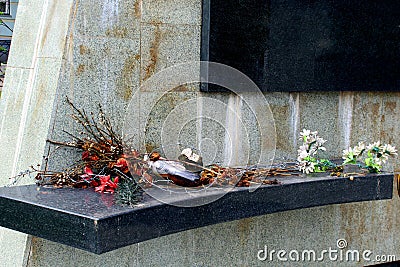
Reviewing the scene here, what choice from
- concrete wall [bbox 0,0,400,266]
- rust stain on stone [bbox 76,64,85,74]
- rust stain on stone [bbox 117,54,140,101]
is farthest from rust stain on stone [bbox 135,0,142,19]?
rust stain on stone [bbox 76,64,85,74]

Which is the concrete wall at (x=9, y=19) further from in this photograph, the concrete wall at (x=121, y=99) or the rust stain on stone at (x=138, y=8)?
the rust stain on stone at (x=138, y=8)

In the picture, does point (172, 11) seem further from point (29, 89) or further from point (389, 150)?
point (389, 150)

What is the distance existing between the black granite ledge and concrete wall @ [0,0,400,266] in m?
0.51

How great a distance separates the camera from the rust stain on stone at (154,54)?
5340 mm

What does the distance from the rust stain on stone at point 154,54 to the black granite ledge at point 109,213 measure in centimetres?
118

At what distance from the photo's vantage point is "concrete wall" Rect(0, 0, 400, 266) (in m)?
4.93

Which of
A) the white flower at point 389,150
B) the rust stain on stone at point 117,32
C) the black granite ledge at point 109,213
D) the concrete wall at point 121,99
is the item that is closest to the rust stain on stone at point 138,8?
the concrete wall at point 121,99

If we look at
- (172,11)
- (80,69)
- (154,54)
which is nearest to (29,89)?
(80,69)

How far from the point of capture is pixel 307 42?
6.26m

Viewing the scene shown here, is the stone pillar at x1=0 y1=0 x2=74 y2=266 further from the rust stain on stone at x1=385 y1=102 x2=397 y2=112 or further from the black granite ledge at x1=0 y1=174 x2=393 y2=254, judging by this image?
the rust stain on stone at x1=385 y1=102 x2=397 y2=112

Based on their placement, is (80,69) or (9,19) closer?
(80,69)

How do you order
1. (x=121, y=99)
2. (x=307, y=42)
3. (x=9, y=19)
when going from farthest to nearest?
(x=9, y=19) < (x=307, y=42) < (x=121, y=99)

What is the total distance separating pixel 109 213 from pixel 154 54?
1.77m

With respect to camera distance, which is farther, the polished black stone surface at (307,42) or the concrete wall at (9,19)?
the concrete wall at (9,19)
